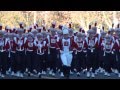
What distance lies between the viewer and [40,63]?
7.65 meters

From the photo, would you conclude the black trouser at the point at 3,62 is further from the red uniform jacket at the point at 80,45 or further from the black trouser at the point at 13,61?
the red uniform jacket at the point at 80,45

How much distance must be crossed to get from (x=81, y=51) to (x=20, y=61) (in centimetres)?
114

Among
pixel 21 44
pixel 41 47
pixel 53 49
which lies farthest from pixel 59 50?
pixel 21 44

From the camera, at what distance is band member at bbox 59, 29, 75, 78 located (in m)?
7.63

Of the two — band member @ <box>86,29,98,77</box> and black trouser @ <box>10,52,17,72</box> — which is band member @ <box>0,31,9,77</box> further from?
band member @ <box>86,29,98,77</box>

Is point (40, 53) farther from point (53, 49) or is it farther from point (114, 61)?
point (114, 61)

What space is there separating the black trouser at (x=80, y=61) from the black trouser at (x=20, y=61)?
100 centimetres

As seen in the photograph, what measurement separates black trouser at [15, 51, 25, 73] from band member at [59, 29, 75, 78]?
0.72 meters

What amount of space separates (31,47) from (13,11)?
2.43 feet

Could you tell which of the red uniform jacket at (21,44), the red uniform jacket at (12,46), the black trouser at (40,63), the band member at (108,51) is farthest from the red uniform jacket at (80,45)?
the red uniform jacket at (12,46)

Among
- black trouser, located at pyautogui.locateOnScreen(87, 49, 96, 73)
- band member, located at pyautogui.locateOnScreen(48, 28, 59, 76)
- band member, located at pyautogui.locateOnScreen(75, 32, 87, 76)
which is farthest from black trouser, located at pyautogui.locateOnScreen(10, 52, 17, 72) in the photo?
black trouser, located at pyautogui.locateOnScreen(87, 49, 96, 73)
